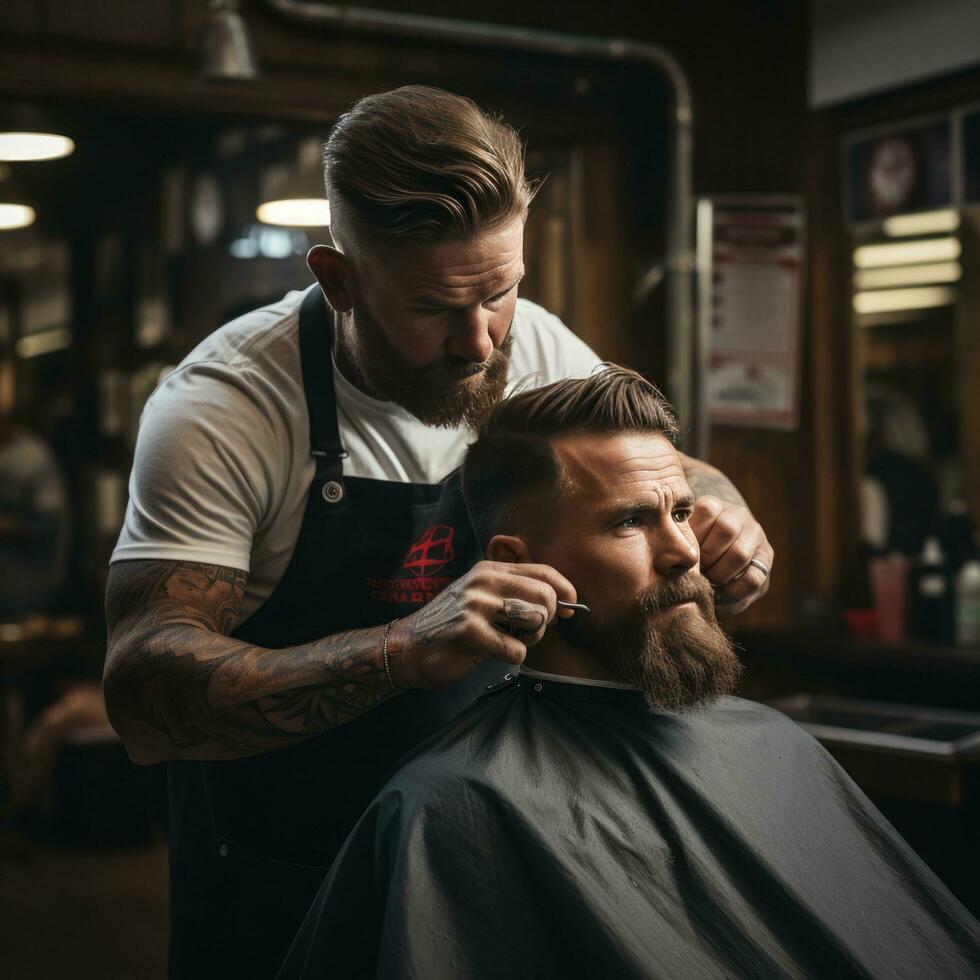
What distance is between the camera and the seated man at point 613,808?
159 cm

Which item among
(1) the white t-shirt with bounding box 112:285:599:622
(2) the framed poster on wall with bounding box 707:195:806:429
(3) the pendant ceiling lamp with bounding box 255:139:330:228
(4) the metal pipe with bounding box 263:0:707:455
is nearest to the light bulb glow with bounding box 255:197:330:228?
(3) the pendant ceiling lamp with bounding box 255:139:330:228

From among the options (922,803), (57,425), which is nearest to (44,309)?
(57,425)

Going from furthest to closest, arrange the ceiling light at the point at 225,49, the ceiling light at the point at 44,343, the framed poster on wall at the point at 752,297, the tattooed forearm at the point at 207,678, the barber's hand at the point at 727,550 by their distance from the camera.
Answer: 1. the ceiling light at the point at 44,343
2. the framed poster on wall at the point at 752,297
3. the ceiling light at the point at 225,49
4. the barber's hand at the point at 727,550
5. the tattooed forearm at the point at 207,678

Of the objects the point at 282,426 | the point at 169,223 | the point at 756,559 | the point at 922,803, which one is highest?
the point at 169,223

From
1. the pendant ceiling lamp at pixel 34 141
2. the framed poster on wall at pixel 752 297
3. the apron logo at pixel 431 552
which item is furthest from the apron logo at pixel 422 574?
the pendant ceiling lamp at pixel 34 141

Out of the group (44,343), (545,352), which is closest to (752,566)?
(545,352)

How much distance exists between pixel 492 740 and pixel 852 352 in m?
2.81

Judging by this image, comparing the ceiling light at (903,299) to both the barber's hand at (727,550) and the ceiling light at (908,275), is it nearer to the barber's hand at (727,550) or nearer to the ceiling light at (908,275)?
the ceiling light at (908,275)

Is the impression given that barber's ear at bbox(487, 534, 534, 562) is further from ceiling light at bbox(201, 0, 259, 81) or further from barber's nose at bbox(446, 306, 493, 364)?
ceiling light at bbox(201, 0, 259, 81)

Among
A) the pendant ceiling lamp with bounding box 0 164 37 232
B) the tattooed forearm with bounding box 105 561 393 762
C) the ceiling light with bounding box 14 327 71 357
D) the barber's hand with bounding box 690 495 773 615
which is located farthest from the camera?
the ceiling light with bounding box 14 327 71 357

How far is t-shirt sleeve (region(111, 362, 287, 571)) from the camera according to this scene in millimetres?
1738

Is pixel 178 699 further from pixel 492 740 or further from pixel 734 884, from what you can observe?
pixel 734 884

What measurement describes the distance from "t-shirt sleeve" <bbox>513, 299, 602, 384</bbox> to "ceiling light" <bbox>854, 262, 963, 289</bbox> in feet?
6.69

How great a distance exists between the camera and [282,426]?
187 cm
